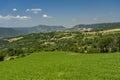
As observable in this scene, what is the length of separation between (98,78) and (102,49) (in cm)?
12528

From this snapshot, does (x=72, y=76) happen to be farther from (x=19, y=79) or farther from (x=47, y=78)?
(x=19, y=79)

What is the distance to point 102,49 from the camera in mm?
150375

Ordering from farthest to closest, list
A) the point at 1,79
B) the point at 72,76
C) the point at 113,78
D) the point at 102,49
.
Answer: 1. the point at 102,49
2. the point at 1,79
3. the point at 72,76
4. the point at 113,78

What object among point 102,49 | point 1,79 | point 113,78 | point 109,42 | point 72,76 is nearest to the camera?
point 113,78

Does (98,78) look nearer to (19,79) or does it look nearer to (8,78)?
(19,79)

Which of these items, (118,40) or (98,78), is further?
(118,40)

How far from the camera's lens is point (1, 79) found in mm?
32094

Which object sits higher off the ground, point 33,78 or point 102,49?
point 33,78

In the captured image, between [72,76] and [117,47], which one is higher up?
[72,76]

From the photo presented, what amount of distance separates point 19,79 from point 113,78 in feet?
37.5

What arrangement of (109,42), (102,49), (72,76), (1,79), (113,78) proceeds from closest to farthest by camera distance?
(113,78) → (72,76) → (1,79) → (102,49) → (109,42)

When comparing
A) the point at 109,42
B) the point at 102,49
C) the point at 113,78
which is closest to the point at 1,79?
the point at 113,78

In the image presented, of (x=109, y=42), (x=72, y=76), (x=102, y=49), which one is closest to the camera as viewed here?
(x=72, y=76)

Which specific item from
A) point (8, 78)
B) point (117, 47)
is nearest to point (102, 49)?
point (117, 47)
